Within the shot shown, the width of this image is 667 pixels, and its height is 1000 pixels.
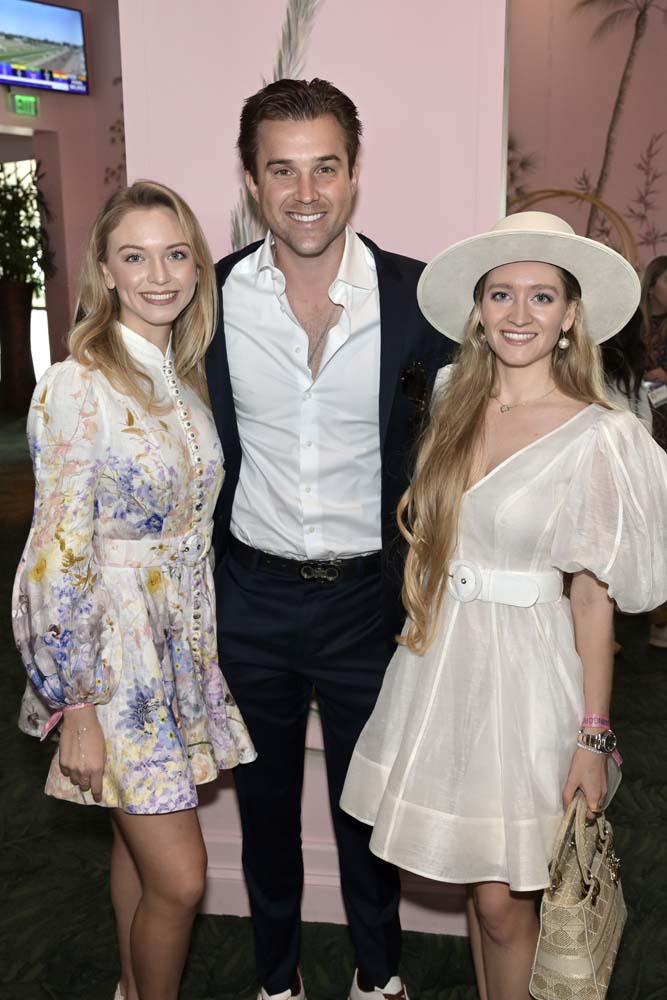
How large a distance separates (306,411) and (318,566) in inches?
13.1

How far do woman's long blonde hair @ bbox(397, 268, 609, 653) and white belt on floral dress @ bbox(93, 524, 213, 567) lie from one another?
16.2 inches

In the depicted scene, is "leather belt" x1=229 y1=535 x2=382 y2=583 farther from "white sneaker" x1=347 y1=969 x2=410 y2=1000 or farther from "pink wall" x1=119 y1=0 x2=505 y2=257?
"white sneaker" x1=347 y1=969 x2=410 y2=1000

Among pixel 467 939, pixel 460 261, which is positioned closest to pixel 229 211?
pixel 460 261

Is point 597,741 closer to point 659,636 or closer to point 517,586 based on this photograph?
point 517,586

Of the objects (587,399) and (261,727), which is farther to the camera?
(261,727)

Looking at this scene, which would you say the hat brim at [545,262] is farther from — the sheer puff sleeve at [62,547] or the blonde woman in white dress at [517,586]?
the sheer puff sleeve at [62,547]

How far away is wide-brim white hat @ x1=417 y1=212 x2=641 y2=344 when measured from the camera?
182 cm

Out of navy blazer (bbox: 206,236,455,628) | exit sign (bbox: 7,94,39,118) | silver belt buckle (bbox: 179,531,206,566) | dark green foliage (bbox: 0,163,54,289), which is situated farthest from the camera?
dark green foliage (bbox: 0,163,54,289)

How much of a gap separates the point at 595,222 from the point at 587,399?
5926 mm

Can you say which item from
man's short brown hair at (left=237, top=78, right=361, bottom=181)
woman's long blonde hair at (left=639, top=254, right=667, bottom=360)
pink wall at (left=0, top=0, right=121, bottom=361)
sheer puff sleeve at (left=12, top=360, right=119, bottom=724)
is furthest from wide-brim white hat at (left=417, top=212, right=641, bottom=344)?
pink wall at (left=0, top=0, right=121, bottom=361)

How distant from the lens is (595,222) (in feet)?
24.0

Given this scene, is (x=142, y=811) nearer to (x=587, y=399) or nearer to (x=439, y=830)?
(x=439, y=830)

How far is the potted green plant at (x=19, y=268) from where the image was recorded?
33.8ft

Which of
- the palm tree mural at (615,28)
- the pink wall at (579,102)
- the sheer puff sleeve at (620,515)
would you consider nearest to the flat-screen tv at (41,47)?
the pink wall at (579,102)
